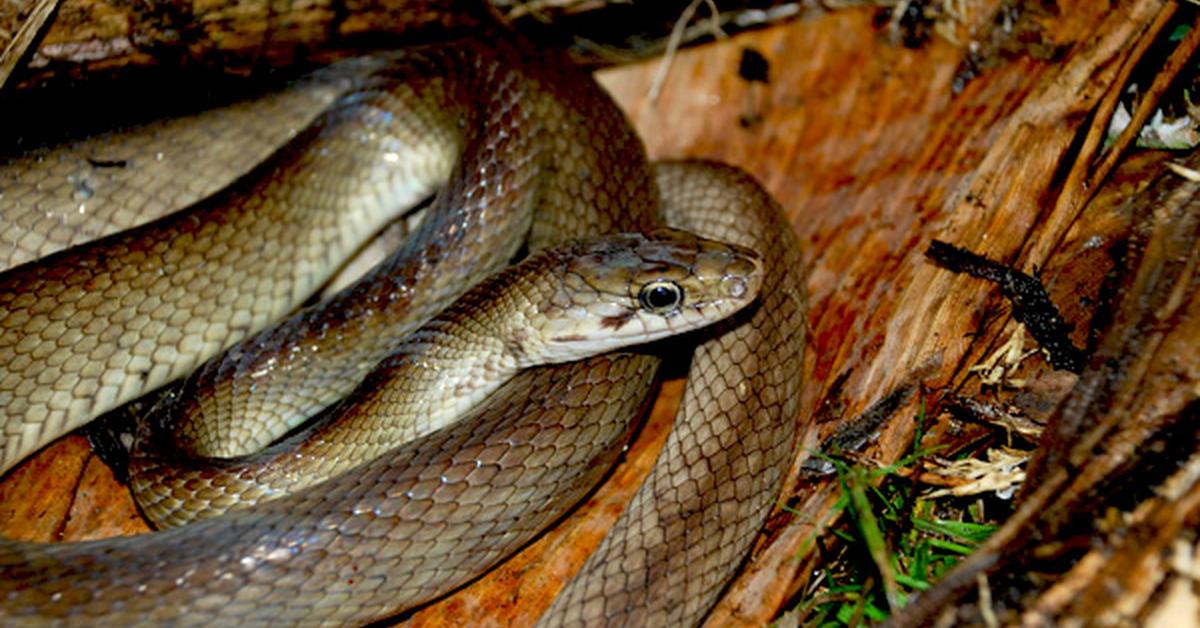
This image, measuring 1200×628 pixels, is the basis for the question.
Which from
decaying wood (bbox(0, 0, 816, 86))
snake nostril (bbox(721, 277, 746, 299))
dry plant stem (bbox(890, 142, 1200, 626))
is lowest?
snake nostril (bbox(721, 277, 746, 299))

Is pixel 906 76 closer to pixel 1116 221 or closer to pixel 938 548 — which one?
pixel 1116 221

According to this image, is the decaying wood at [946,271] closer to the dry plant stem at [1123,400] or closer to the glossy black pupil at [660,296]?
the dry plant stem at [1123,400]

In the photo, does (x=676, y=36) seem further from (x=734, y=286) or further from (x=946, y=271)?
(x=946, y=271)

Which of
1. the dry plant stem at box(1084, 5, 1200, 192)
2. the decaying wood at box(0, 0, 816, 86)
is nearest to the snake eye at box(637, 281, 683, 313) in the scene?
the dry plant stem at box(1084, 5, 1200, 192)

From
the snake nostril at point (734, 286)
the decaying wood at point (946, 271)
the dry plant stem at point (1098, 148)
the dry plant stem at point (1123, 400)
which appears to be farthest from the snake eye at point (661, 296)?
the dry plant stem at point (1123, 400)

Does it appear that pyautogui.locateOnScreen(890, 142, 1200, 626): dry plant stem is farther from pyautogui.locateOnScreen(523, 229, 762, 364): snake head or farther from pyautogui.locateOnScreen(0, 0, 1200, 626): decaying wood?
pyautogui.locateOnScreen(523, 229, 762, 364): snake head

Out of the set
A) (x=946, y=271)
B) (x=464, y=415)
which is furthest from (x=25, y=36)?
(x=946, y=271)

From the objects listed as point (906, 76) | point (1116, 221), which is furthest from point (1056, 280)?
point (906, 76)
